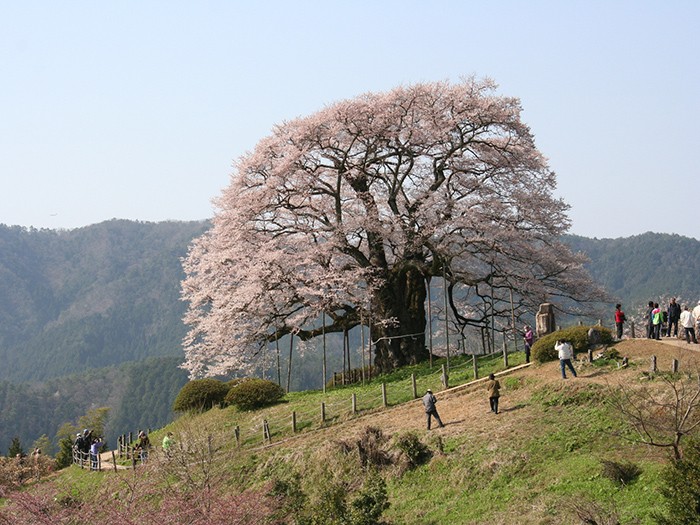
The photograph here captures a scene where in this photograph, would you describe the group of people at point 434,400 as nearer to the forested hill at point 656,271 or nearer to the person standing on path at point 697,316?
the person standing on path at point 697,316

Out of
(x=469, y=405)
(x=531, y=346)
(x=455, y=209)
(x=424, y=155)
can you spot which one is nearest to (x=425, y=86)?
(x=424, y=155)

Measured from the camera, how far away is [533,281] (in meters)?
39.5

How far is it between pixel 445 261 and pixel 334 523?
19135 millimetres

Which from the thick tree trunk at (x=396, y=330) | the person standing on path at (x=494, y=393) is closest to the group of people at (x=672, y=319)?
the person standing on path at (x=494, y=393)

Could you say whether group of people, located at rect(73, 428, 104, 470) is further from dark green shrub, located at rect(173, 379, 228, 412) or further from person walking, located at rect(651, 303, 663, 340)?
person walking, located at rect(651, 303, 663, 340)

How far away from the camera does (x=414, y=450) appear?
25.3 m

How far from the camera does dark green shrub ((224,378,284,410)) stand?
122 ft

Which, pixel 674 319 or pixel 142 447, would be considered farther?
pixel 142 447

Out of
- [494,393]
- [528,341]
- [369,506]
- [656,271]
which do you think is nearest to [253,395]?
[528,341]

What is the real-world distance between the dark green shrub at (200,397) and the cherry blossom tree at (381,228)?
956mm

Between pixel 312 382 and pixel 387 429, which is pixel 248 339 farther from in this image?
pixel 312 382

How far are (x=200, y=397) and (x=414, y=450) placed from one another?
57.2 feet

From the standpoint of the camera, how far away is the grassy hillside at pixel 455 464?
2020 cm

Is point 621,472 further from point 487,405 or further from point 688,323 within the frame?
point 688,323
